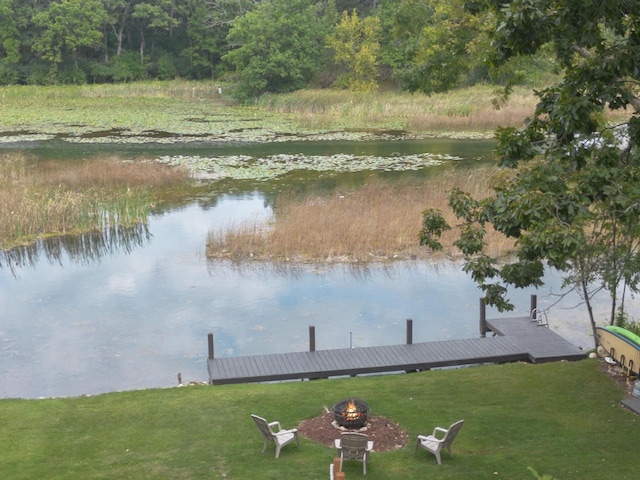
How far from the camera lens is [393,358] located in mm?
14680

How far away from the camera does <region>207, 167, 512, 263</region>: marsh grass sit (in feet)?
71.8

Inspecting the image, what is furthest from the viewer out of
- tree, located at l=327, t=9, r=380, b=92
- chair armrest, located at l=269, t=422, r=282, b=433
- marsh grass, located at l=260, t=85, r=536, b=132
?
tree, located at l=327, t=9, r=380, b=92

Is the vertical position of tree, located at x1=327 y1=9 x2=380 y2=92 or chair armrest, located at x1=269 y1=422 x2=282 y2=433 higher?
tree, located at x1=327 y1=9 x2=380 y2=92

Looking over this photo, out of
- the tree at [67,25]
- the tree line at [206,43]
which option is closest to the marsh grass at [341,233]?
the tree line at [206,43]

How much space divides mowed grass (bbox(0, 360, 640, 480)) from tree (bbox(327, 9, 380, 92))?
48127mm

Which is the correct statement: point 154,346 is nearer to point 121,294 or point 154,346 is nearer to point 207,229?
point 121,294

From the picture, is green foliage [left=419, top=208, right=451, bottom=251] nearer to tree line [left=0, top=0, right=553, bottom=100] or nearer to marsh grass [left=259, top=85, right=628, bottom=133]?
marsh grass [left=259, top=85, right=628, bottom=133]

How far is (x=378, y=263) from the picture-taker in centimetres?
2138

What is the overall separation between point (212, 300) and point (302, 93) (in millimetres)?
A: 39400

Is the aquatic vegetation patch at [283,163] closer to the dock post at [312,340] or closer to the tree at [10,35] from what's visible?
the dock post at [312,340]

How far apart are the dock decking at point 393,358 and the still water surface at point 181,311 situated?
95 centimetres

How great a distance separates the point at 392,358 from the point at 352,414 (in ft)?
13.9

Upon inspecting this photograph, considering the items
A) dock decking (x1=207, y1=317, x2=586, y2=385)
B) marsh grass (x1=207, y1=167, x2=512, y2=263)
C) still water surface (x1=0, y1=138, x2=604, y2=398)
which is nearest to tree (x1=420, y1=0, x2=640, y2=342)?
dock decking (x1=207, y1=317, x2=586, y2=385)

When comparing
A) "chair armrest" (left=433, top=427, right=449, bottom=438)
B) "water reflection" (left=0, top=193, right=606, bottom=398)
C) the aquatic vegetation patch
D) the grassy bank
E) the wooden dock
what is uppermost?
the grassy bank
